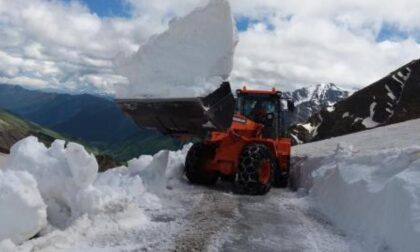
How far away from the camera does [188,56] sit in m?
11.3

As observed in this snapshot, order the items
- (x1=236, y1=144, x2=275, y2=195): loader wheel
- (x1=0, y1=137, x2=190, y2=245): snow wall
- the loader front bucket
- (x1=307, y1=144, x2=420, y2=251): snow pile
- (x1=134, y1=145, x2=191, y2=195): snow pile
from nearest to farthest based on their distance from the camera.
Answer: (x1=0, y1=137, x2=190, y2=245): snow wall < (x1=307, y1=144, x2=420, y2=251): snow pile < the loader front bucket < (x1=134, y1=145, x2=191, y2=195): snow pile < (x1=236, y1=144, x2=275, y2=195): loader wheel

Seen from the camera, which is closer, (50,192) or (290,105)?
(50,192)

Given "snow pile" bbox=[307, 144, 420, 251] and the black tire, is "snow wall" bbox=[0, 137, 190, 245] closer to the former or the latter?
"snow pile" bbox=[307, 144, 420, 251]

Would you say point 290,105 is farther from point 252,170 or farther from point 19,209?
point 19,209

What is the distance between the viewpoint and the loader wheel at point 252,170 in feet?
40.5

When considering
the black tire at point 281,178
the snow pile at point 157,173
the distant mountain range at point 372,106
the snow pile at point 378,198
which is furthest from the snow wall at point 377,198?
the distant mountain range at point 372,106

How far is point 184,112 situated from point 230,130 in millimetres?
2806

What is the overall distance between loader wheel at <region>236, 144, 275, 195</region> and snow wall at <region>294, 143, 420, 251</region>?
1.35 meters

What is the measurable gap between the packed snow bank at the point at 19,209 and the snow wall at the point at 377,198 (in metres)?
4.47

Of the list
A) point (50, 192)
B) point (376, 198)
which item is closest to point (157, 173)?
point (50, 192)

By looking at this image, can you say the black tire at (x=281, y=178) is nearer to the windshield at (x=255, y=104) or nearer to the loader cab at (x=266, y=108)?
the loader cab at (x=266, y=108)

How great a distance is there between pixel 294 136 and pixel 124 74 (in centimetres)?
8238

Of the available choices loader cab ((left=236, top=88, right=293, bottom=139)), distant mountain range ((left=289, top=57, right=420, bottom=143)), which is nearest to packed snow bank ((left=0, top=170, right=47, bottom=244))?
loader cab ((left=236, top=88, right=293, bottom=139))

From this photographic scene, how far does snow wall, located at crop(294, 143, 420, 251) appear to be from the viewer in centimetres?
692
